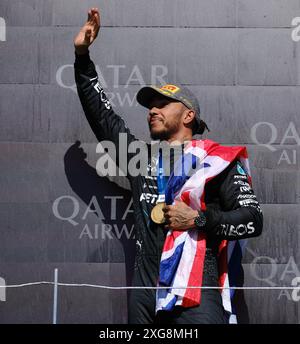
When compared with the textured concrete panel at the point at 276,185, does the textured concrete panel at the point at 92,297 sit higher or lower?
lower

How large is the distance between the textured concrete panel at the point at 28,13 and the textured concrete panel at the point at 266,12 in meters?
1.28

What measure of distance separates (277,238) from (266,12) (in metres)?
1.51

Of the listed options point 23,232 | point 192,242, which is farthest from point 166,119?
point 23,232

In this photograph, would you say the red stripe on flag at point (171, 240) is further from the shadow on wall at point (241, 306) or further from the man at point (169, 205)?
the shadow on wall at point (241, 306)

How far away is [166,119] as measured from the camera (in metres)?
6.81

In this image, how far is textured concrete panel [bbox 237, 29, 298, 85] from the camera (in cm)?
730

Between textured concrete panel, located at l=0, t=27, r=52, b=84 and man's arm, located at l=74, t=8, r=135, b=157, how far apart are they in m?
0.49

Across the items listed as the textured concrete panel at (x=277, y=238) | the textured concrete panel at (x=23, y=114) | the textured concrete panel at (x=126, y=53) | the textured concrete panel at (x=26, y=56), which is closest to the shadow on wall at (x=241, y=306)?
the textured concrete panel at (x=277, y=238)

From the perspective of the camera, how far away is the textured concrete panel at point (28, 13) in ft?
24.1

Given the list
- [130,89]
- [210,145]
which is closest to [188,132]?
[210,145]

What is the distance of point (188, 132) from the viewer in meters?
6.88

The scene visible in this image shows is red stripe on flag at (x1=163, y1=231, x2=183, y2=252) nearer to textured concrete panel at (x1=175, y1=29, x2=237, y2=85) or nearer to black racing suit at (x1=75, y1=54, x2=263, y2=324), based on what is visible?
black racing suit at (x1=75, y1=54, x2=263, y2=324)

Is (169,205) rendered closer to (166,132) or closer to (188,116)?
(166,132)
